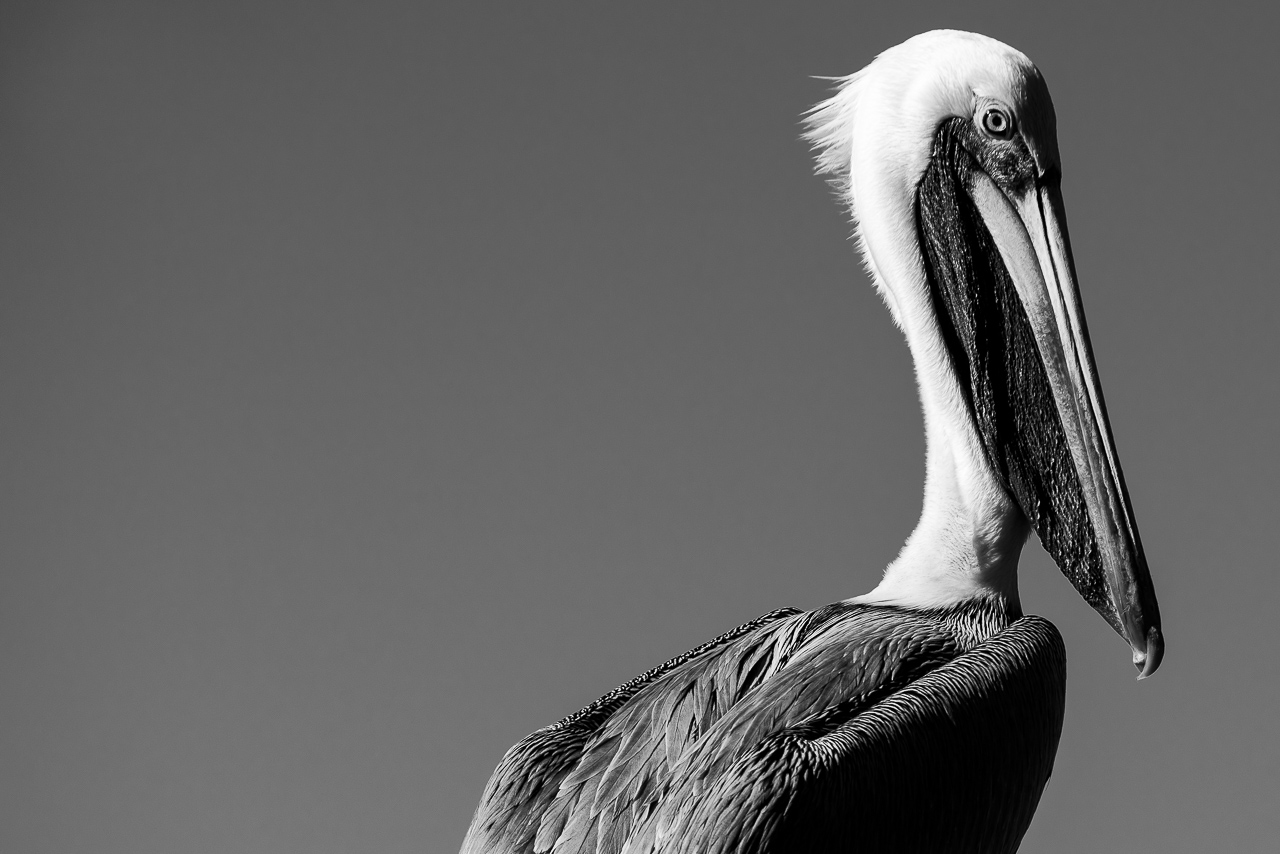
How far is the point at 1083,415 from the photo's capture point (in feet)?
11.6

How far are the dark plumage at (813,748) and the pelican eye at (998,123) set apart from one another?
1131 millimetres

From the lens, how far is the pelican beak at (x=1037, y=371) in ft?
11.4

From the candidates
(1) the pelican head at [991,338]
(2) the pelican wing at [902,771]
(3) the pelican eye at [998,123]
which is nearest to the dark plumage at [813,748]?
(2) the pelican wing at [902,771]

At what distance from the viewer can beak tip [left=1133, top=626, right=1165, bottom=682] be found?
11.3ft

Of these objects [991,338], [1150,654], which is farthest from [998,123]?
[1150,654]

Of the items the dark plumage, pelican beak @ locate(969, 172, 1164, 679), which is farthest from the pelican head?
the dark plumage

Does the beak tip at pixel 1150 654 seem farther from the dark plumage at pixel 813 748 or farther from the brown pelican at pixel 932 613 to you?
the dark plumage at pixel 813 748

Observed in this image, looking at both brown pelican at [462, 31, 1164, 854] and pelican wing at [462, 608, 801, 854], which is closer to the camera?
brown pelican at [462, 31, 1164, 854]

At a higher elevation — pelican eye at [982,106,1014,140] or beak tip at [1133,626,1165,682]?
pelican eye at [982,106,1014,140]

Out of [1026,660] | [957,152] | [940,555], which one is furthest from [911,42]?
[1026,660]

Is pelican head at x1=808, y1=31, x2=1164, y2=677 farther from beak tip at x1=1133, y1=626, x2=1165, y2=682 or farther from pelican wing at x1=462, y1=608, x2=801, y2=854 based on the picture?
pelican wing at x1=462, y1=608, x2=801, y2=854

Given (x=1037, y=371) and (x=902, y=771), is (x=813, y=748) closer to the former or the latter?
(x=902, y=771)

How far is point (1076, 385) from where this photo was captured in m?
3.54

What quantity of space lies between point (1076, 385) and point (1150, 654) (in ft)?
2.10
